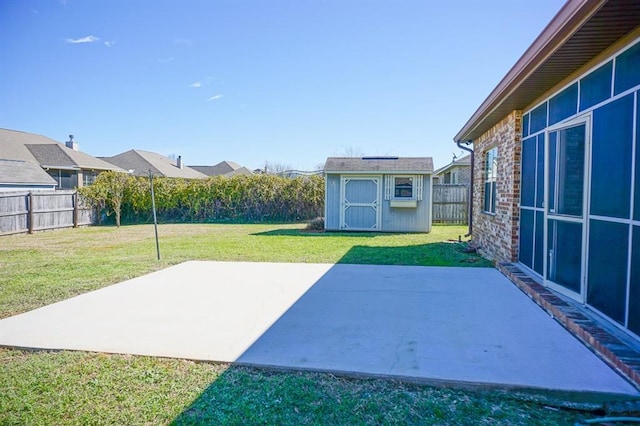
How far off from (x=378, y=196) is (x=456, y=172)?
1155 cm

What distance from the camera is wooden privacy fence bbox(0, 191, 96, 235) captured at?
40.8 ft

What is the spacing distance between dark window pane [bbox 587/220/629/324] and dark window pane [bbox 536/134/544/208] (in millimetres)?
1505

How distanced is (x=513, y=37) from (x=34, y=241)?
13.6 m

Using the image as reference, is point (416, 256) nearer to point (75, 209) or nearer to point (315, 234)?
point (315, 234)

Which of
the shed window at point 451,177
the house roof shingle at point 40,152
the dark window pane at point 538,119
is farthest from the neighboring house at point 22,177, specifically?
the shed window at point 451,177

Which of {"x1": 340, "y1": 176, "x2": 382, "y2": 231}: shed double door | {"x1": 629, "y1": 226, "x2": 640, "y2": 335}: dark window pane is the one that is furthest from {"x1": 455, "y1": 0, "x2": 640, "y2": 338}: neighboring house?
{"x1": 340, "y1": 176, "x2": 382, "y2": 231}: shed double door

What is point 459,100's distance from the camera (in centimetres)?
1588

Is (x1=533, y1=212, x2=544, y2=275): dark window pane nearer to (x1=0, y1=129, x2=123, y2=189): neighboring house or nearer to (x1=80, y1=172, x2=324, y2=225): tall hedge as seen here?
(x1=80, y1=172, x2=324, y2=225): tall hedge

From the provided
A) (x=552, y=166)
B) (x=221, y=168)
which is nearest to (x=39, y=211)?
(x=552, y=166)

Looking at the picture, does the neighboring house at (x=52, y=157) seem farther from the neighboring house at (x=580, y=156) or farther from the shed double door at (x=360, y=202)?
the neighboring house at (x=580, y=156)

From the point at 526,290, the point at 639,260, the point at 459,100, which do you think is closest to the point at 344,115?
the point at 459,100

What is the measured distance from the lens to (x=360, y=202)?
1301 centimetres

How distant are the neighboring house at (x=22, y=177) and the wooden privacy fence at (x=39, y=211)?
2296 millimetres

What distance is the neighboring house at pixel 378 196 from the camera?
12727 mm
